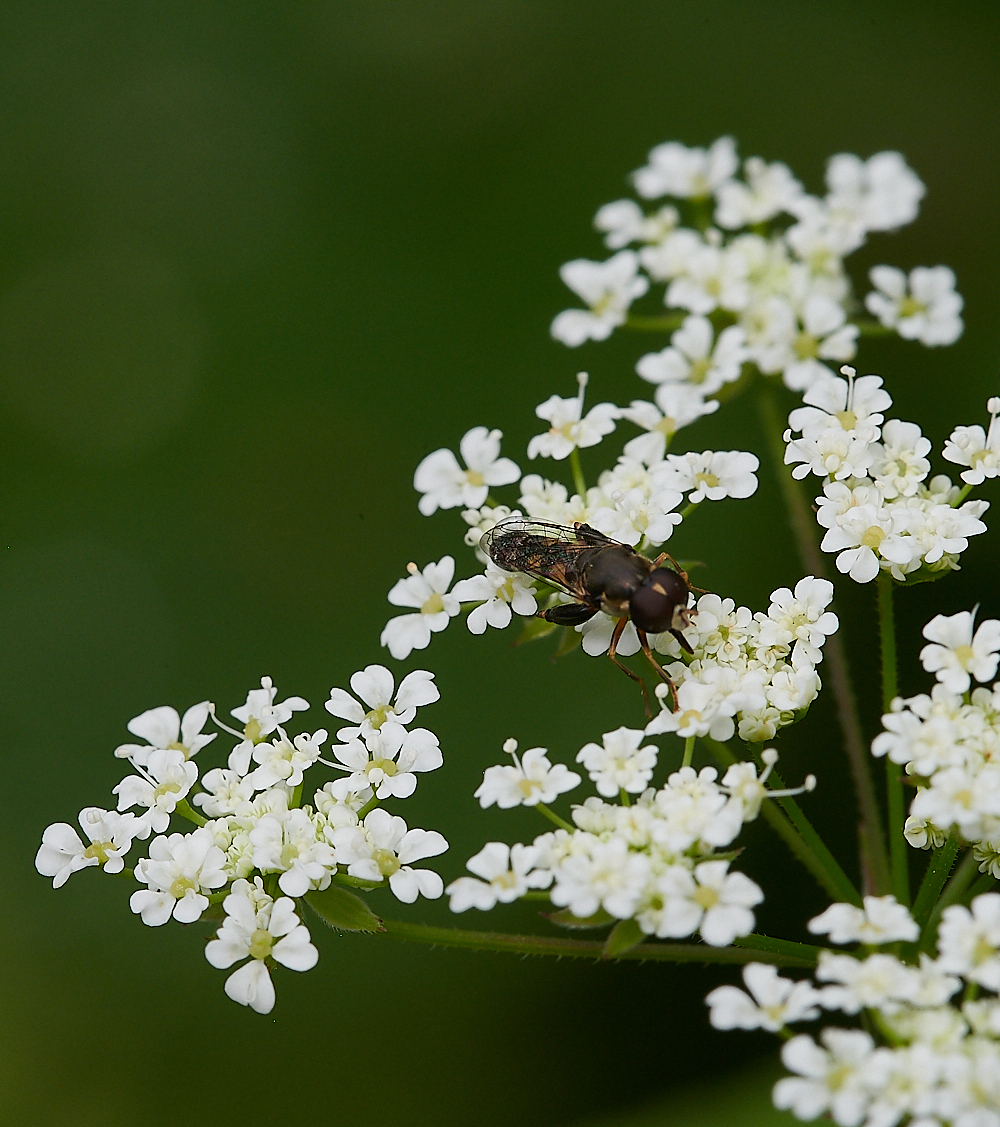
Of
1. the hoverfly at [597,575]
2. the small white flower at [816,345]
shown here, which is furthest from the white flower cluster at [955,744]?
the small white flower at [816,345]

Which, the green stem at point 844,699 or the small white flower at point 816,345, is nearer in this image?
the green stem at point 844,699

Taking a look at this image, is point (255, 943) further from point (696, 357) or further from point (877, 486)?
point (696, 357)

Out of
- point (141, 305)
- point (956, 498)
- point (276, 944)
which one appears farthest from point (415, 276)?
point (276, 944)

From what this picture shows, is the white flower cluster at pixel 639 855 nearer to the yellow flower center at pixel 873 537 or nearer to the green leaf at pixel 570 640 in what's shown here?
the green leaf at pixel 570 640

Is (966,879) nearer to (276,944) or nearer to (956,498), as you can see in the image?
(956,498)

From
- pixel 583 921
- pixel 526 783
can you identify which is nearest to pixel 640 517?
pixel 526 783
